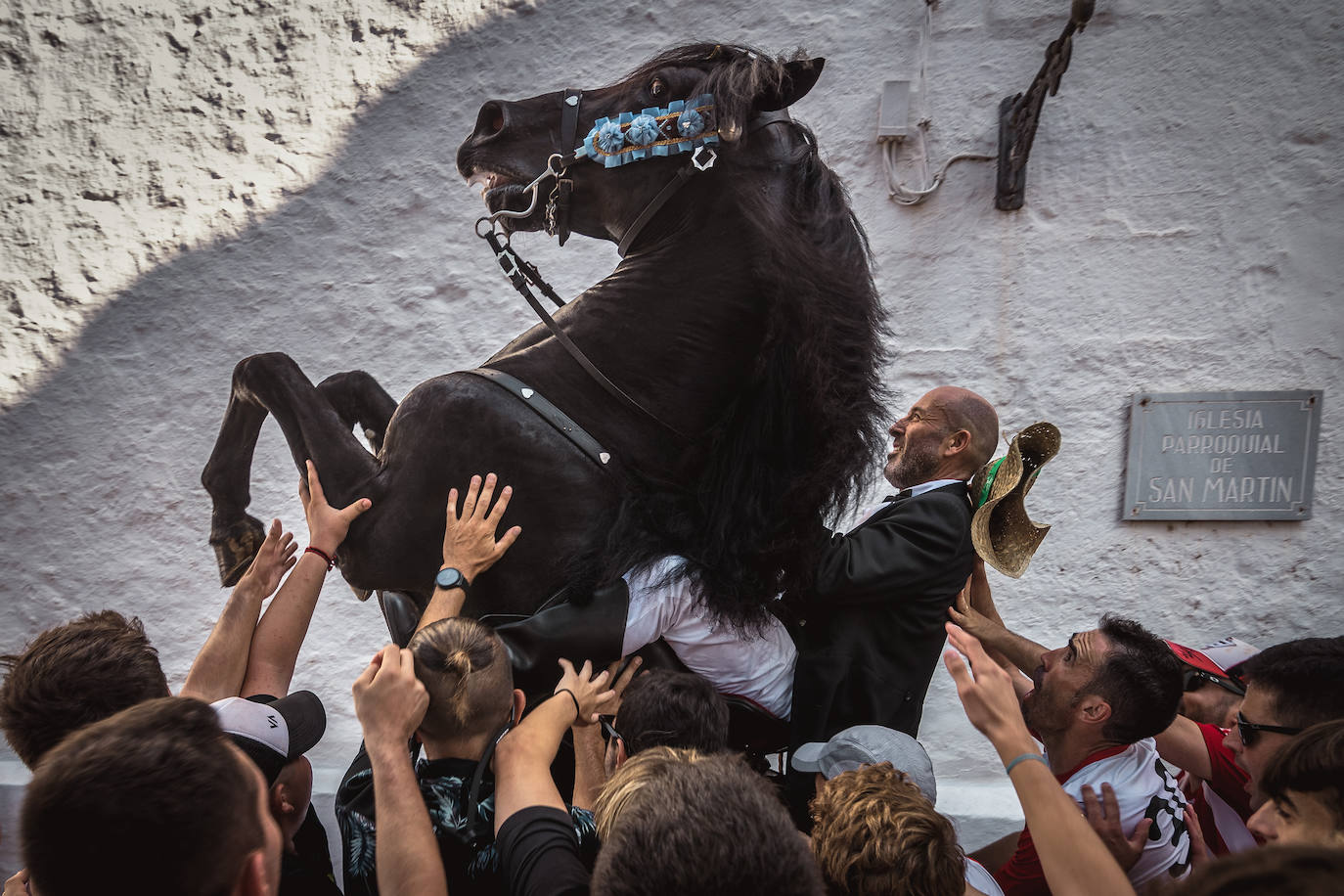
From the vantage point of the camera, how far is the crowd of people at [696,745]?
0.93 metres

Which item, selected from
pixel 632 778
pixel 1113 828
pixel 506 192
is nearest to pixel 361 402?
pixel 506 192

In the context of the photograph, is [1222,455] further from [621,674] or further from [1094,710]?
[621,674]

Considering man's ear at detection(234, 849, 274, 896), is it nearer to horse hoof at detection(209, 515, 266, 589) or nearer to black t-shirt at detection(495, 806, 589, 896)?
black t-shirt at detection(495, 806, 589, 896)

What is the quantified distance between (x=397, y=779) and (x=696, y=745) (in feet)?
1.86

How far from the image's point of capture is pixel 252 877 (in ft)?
3.18

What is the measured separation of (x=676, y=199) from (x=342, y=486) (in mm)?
1015

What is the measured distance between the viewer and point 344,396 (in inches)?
95.5

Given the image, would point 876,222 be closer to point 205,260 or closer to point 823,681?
point 823,681

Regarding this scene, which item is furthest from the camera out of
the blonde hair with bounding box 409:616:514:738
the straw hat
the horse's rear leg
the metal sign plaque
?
the metal sign plaque

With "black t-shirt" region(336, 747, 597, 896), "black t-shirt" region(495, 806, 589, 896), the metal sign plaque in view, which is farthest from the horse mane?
the metal sign plaque

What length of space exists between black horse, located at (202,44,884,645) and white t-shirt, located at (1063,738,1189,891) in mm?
705

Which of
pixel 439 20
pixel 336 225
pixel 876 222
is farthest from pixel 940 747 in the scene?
pixel 439 20

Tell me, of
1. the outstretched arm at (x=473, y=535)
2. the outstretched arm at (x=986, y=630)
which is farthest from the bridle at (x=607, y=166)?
the outstretched arm at (x=986, y=630)

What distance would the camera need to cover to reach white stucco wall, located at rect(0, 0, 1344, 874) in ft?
9.03
